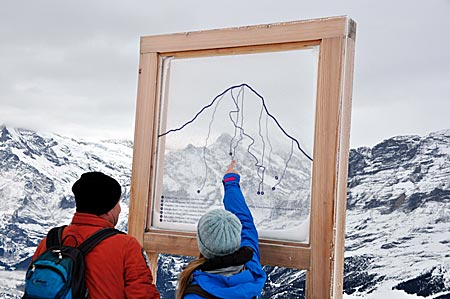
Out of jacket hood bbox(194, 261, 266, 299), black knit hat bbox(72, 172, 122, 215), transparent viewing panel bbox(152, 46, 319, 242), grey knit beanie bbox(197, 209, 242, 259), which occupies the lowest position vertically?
jacket hood bbox(194, 261, 266, 299)

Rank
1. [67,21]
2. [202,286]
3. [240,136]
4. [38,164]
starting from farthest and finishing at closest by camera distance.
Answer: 1. [38,164]
2. [67,21]
3. [240,136]
4. [202,286]

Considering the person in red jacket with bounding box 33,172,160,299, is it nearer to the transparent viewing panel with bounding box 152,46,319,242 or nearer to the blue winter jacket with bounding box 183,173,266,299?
the blue winter jacket with bounding box 183,173,266,299

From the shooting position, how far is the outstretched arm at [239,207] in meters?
1.52

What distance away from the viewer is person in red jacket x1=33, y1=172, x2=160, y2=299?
1.40m

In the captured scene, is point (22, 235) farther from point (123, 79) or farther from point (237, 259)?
point (237, 259)

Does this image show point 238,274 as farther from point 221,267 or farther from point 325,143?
point 325,143

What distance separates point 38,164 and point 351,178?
1595 millimetres

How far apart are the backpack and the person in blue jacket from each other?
234 mm

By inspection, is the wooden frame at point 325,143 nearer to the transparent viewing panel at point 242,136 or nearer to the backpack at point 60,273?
the transparent viewing panel at point 242,136

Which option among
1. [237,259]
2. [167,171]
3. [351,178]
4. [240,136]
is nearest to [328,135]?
[240,136]

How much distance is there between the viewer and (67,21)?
281cm

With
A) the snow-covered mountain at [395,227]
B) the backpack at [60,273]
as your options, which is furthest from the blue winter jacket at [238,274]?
the snow-covered mountain at [395,227]

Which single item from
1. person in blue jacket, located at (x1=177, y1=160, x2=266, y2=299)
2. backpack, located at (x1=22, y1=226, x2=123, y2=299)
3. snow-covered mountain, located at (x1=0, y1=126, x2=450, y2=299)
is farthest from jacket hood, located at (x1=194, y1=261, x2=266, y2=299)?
snow-covered mountain, located at (x1=0, y1=126, x2=450, y2=299)

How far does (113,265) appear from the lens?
→ 1408 mm
